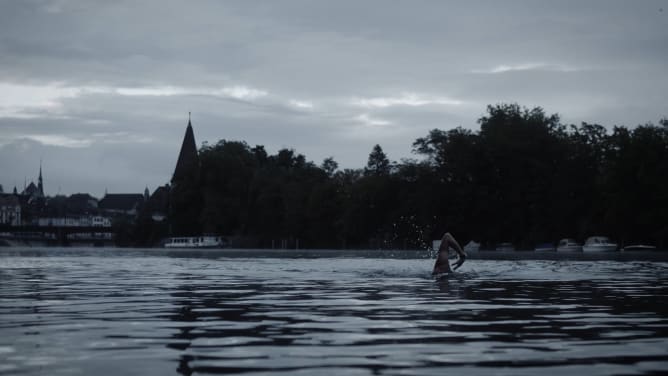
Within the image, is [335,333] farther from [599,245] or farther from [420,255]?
[599,245]

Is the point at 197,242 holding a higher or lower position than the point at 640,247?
higher

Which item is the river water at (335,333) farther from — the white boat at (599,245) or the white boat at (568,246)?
the white boat at (568,246)

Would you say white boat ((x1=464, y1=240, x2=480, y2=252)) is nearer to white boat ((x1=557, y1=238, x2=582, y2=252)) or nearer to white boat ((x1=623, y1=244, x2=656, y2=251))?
white boat ((x1=557, y1=238, x2=582, y2=252))

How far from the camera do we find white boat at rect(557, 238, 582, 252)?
100625mm

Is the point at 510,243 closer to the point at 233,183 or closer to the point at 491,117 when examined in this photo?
the point at 491,117

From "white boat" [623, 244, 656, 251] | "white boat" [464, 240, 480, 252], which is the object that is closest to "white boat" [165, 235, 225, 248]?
"white boat" [464, 240, 480, 252]

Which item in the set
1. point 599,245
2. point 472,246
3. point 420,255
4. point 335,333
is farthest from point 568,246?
point 335,333

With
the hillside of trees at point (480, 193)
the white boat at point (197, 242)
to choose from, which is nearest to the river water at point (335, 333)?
the hillside of trees at point (480, 193)

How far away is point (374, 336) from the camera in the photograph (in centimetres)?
1080

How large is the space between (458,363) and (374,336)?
2.28 m

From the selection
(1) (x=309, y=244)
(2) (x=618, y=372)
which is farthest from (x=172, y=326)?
(1) (x=309, y=244)

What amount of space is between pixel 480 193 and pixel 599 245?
715 inches

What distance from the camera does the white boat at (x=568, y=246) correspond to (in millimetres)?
100625

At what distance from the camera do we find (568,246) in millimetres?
101438
